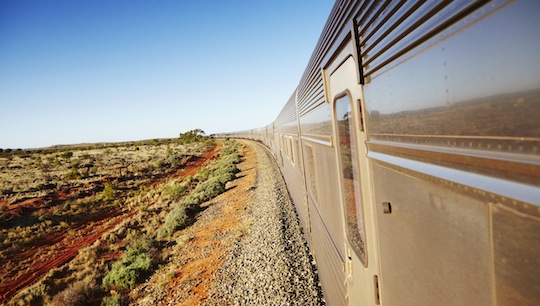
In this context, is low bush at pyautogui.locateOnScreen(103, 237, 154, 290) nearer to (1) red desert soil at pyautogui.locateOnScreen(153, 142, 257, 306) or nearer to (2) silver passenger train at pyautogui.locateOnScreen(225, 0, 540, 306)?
(1) red desert soil at pyautogui.locateOnScreen(153, 142, 257, 306)

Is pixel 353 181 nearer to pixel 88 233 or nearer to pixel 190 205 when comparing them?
pixel 190 205

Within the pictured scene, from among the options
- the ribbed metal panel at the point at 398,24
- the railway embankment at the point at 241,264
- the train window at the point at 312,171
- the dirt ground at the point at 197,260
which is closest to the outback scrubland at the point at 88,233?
the dirt ground at the point at 197,260

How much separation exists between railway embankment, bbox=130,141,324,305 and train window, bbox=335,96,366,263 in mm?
3322

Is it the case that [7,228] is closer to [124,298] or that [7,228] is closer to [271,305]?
[124,298]

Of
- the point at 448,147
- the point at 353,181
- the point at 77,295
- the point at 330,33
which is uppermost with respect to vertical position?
the point at 330,33

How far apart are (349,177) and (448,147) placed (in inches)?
65.8

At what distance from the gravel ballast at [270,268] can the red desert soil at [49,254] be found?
6205mm

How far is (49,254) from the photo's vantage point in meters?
12.6

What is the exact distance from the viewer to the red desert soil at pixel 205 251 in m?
6.92

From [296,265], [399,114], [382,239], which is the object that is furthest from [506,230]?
[296,265]

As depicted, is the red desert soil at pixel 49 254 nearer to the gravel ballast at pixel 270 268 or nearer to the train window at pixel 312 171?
the gravel ballast at pixel 270 268

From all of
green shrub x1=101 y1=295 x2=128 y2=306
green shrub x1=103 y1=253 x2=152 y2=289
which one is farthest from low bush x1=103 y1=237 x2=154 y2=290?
green shrub x1=101 y1=295 x2=128 y2=306

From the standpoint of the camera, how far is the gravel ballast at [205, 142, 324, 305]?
228 inches

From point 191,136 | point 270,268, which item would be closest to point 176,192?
point 270,268
